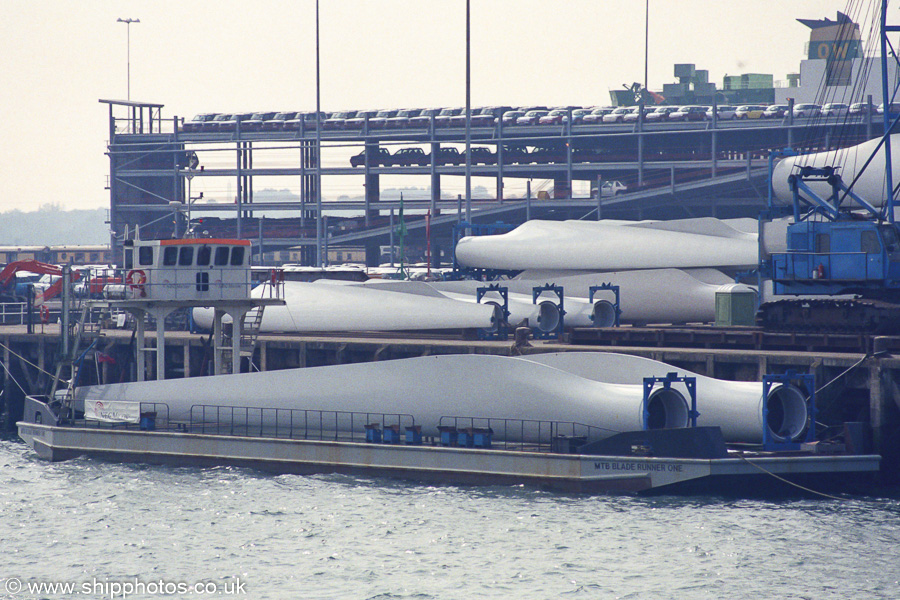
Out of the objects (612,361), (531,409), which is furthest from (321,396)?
(612,361)

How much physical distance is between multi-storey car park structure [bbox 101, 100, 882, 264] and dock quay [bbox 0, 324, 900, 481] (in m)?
48.9

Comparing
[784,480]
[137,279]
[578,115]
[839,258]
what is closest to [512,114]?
[578,115]

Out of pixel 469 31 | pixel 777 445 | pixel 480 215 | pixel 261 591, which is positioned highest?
pixel 469 31

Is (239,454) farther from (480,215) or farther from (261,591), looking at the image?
(480,215)

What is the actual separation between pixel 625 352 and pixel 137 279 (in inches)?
676

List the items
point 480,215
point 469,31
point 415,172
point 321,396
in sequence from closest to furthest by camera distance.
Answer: point 321,396, point 469,31, point 480,215, point 415,172

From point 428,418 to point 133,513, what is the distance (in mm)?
9151

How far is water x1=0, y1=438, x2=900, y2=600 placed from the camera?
24.1 metres

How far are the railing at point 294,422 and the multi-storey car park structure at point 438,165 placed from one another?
201 feet

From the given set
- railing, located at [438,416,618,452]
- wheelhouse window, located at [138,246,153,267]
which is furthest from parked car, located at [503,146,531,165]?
railing, located at [438,416,618,452]

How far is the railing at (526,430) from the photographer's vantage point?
32625 mm

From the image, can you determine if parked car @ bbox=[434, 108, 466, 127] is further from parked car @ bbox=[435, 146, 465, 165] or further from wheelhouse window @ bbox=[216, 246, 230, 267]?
wheelhouse window @ bbox=[216, 246, 230, 267]

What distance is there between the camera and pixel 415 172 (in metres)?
110

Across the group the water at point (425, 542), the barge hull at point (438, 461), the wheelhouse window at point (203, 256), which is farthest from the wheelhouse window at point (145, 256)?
the water at point (425, 542)
